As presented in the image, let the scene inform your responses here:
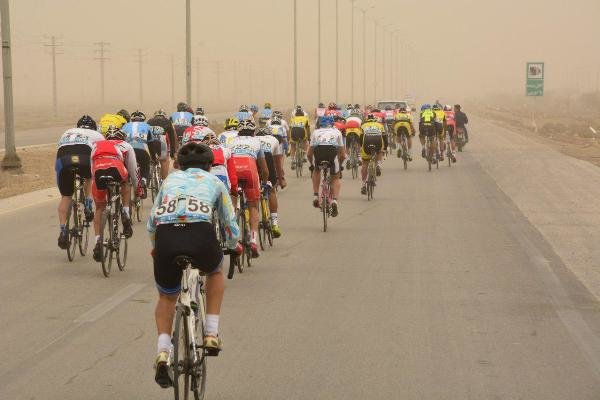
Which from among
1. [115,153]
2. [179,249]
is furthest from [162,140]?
[179,249]

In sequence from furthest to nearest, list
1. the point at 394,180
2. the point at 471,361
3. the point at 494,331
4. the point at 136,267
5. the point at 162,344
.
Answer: the point at 394,180, the point at 136,267, the point at 494,331, the point at 471,361, the point at 162,344

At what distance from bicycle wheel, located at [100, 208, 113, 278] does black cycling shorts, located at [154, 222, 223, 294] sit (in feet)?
19.4

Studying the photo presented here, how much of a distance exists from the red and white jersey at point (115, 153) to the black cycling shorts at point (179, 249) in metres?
6.25

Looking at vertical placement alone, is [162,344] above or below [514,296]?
above

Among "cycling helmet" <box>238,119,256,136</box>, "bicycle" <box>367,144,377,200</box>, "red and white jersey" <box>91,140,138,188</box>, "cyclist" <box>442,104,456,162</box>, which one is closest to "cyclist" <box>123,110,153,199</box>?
"cycling helmet" <box>238,119,256,136</box>

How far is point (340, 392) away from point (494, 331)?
257 cm

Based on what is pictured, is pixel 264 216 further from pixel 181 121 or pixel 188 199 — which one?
pixel 181 121

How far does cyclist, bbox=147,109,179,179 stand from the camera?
21047 mm

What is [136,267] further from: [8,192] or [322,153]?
[8,192]

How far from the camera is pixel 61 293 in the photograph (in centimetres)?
1180

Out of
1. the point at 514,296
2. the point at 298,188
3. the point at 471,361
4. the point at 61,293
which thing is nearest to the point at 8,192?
the point at 298,188

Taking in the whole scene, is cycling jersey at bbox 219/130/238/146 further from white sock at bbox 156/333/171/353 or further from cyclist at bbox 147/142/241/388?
white sock at bbox 156/333/171/353

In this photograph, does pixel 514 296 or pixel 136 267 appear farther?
pixel 136 267

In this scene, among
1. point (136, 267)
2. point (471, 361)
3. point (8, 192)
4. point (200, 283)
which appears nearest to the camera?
point (200, 283)
